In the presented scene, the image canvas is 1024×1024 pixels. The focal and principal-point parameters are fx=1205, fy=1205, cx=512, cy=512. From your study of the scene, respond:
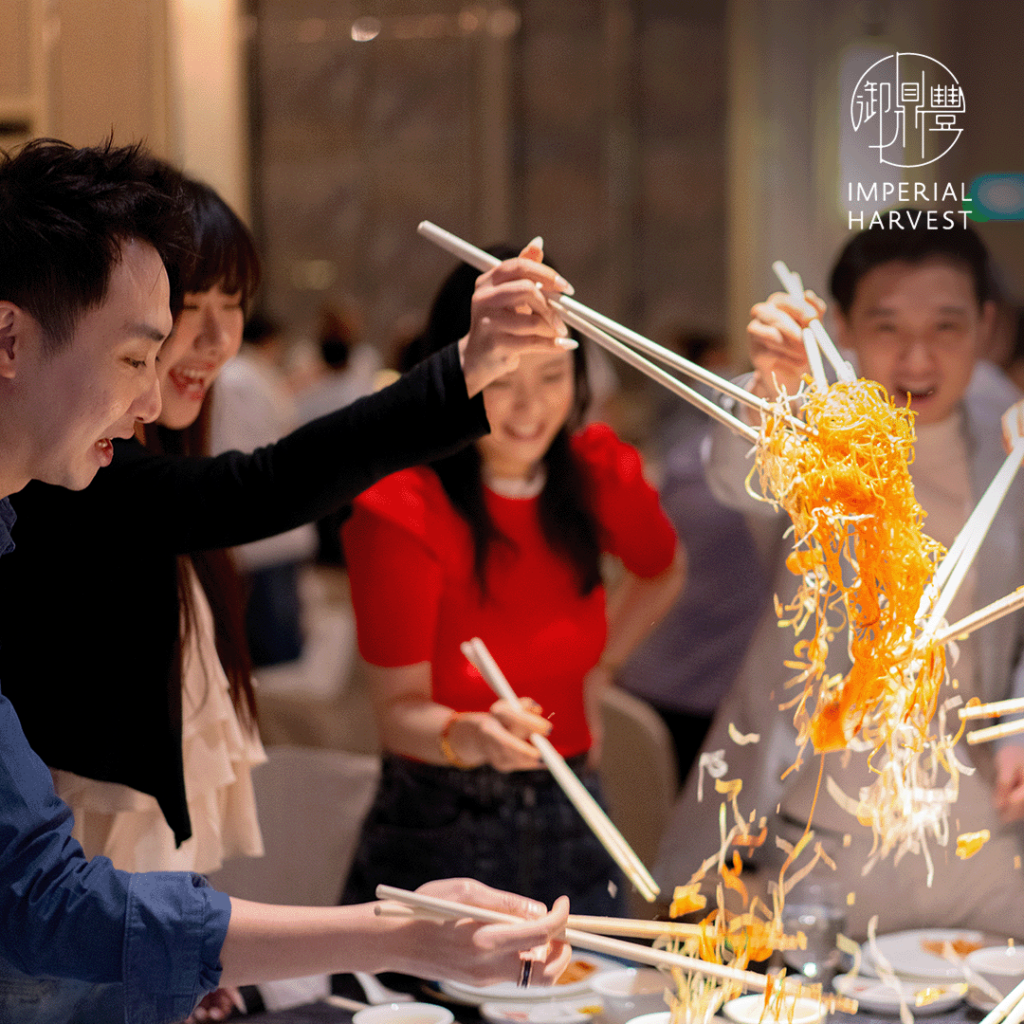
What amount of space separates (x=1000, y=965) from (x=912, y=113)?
3.60ft

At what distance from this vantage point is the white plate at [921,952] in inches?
55.3

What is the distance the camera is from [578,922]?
3.77 feet

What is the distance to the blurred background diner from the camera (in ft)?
6.30

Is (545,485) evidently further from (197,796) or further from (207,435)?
(197,796)

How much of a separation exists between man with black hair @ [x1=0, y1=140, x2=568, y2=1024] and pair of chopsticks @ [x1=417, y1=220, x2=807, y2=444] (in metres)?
0.34

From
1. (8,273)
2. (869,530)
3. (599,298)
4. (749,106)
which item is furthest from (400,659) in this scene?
(599,298)

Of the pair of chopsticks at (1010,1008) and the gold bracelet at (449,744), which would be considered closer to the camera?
the pair of chopsticks at (1010,1008)

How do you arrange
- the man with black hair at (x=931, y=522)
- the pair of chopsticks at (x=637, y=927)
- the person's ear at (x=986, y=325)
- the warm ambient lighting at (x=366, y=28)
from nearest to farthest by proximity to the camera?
1. the pair of chopsticks at (x=637, y=927)
2. the man with black hair at (x=931, y=522)
3. the person's ear at (x=986, y=325)
4. the warm ambient lighting at (x=366, y=28)

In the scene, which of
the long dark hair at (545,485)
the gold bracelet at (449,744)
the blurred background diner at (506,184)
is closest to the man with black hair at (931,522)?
the blurred background diner at (506,184)

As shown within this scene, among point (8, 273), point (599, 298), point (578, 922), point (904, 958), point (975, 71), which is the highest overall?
point (599, 298)

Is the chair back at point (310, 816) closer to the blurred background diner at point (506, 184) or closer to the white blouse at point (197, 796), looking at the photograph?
the blurred background diner at point (506, 184)

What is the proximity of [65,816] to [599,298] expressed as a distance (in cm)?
588

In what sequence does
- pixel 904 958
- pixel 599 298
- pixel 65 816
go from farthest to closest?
1. pixel 599 298
2. pixel 904 958
3. pixel 65 816

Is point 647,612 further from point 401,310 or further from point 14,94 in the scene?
point 401,310
